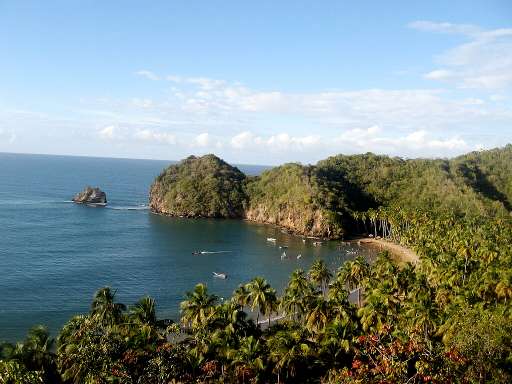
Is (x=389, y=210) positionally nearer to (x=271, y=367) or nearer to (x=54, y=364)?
(x=271, y=367)

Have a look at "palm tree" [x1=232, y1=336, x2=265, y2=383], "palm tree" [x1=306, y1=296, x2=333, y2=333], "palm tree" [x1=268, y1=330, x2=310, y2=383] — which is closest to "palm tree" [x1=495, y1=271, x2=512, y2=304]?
"palm tree" [x1=306, y1=296, x2=333, y2=333]

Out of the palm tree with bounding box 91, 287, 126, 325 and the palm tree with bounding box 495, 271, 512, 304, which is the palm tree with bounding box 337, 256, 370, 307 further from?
the palm tree with bounding box 91, 287, 126, 325

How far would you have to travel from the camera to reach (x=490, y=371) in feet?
102

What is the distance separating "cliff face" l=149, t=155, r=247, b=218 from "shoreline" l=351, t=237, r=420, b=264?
53.0 meters

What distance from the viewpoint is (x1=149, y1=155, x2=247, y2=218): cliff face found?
174m

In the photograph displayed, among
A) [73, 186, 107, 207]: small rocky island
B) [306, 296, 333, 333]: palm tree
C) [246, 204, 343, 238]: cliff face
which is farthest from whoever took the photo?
[73, 186, 107, 207]: small rocky island

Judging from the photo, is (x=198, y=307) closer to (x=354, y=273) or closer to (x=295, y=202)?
(x=354, y=273)

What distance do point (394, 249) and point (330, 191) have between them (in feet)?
133

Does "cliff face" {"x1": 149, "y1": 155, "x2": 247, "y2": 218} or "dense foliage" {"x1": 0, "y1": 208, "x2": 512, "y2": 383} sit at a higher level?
"cliff face" {"x1": 149, "y1": 155, "x2": 247, "y2": 218}

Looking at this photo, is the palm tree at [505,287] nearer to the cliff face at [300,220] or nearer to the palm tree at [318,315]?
the palm tree at [318,315]

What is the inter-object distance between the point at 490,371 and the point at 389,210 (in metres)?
116

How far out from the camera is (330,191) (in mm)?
163375

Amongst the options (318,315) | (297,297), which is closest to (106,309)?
(297,297)

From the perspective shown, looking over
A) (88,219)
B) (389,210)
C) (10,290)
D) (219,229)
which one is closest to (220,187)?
(219,229)
